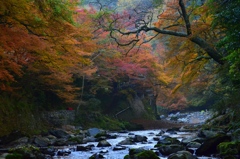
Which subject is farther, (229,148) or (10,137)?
(10,137)

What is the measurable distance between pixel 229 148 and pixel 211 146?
0.95m

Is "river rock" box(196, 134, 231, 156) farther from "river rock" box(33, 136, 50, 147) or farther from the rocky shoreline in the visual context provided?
"river rock" box(33, 136, 50, 147)

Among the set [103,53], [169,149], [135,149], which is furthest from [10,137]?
[103,53]

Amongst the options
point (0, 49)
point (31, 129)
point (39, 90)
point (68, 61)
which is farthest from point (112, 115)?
point (0, 49)

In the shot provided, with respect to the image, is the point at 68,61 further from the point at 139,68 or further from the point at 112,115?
the point at 112,115

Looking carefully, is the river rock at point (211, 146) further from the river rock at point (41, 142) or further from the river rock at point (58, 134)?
the river rock at point (58, 134)

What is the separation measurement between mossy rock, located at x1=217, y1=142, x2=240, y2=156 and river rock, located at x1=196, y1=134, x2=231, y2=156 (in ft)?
1.41

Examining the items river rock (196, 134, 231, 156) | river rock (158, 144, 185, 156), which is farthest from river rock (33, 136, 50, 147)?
river rock (196, 134, 231, 156)

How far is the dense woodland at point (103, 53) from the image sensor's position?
7117 millimetres

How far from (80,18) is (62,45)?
1063 centimetres

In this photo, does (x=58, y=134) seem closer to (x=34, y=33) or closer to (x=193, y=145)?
(x=34, y=33)

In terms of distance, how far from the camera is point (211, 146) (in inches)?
333

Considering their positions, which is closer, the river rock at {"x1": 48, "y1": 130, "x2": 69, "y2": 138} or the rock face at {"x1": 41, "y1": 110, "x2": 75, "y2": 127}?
the river rock at {"x1": 48, "y1": 130, "x2": 69, "y2": 138}

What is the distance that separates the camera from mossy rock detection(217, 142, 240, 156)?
734 cm
